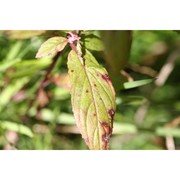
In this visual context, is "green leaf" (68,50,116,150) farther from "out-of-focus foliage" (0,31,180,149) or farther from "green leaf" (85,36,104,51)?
"out-of-focus foliage" (0,31,180,149)

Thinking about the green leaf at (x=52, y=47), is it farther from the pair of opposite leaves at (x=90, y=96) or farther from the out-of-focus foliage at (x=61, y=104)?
the out-of-focus foliage at (x=61, y=104)

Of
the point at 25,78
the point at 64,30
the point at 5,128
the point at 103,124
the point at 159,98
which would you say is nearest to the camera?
the point at 103,124

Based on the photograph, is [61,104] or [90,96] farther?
[61,104]

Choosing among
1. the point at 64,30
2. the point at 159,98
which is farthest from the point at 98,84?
the point at 159,98

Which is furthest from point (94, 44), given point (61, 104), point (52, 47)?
point (61, 104)

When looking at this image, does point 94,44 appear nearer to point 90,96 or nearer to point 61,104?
point 90,96

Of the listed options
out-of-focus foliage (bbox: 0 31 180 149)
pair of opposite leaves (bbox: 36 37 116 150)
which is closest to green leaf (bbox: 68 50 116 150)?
pair of opposite leaves (bbox: 36 37 116 150)
